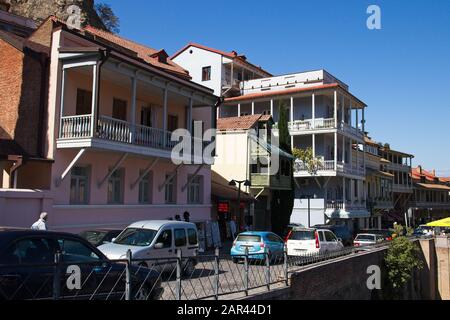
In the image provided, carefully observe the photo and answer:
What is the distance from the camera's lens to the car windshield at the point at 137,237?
12858mm

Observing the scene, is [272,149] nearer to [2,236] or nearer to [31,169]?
[31,169]

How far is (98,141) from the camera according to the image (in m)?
16.9

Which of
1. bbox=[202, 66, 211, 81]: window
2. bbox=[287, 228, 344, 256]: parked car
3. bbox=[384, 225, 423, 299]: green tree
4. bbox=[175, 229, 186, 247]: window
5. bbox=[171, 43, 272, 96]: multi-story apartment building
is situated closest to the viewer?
bbox=[175, 229, 186, 247]: window

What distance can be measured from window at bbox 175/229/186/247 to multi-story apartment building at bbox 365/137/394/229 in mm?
37434

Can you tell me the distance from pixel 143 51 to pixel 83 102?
15.8 metres

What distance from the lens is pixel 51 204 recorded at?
1609cm

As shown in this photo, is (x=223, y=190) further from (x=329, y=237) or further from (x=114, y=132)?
(x=114, y=132)

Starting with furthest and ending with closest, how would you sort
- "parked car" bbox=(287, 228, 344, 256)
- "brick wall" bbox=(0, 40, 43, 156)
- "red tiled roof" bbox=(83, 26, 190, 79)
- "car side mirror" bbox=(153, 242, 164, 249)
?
"red tiled roof" bbox=(83, 26, 190, 79) < "parked car" bbox=(287, 228, 344, 256) < "brick wall" bbox=(0, 40, 43, 156) < "car side mirror" bbox=(153, 242, 164, 249)

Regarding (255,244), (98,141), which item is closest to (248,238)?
(255,244)

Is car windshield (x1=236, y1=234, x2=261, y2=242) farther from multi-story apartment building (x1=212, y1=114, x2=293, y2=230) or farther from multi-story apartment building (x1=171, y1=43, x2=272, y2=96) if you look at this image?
multi-story apartment building (x1=171, y1=43, x2=272, y2=96)

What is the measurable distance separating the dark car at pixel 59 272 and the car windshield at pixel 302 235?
40.1 feet

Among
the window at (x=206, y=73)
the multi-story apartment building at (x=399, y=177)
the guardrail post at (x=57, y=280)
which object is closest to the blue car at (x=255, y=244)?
the guardrail post at (x=57, y=280)

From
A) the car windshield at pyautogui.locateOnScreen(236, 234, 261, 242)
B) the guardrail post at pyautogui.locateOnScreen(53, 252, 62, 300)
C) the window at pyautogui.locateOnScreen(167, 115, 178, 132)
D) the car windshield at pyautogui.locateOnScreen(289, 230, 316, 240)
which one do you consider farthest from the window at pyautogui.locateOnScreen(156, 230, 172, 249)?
the window at pyautogui.locateOnScreen(167, 115, 178, 132)

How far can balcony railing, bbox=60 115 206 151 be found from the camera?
17031mm
